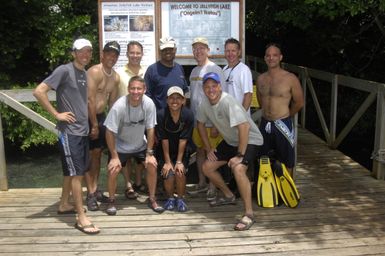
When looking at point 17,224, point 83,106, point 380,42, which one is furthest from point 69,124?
point 380,42

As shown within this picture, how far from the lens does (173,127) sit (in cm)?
505

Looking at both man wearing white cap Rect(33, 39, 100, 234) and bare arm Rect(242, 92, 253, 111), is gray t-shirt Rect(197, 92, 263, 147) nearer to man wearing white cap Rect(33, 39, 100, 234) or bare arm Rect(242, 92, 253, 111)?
bare arm Rect(242, 92, 253, 111)

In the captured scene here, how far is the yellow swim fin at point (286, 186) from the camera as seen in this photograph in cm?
498

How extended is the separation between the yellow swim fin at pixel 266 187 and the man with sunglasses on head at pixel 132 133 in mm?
1042

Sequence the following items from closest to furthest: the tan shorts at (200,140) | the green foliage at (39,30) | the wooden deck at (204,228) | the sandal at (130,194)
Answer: the wooden deck at (204,228) < the tan shorts at (200,140) < the sandal at (130,194) < the green foliage at (39,30)

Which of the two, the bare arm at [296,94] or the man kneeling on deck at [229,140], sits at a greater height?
the bare arm at [296,94]

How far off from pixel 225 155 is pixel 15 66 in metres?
4.58

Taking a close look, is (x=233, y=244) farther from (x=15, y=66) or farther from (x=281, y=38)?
(x=281, y=38)

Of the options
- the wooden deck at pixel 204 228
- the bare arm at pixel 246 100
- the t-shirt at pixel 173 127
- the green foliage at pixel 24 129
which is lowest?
the wooden deck at pixel 204 228

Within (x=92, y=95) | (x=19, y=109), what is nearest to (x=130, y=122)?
(x=92, y=95)

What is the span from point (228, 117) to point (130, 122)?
0.99 metres

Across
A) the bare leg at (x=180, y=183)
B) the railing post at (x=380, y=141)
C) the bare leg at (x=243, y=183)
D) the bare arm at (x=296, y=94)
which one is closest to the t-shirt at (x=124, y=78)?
the bare leg at (x=180, y=183)

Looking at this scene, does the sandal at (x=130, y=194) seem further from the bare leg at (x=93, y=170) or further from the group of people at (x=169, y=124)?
the bare leg at (x=93, y=170)

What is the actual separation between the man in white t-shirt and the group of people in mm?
11
